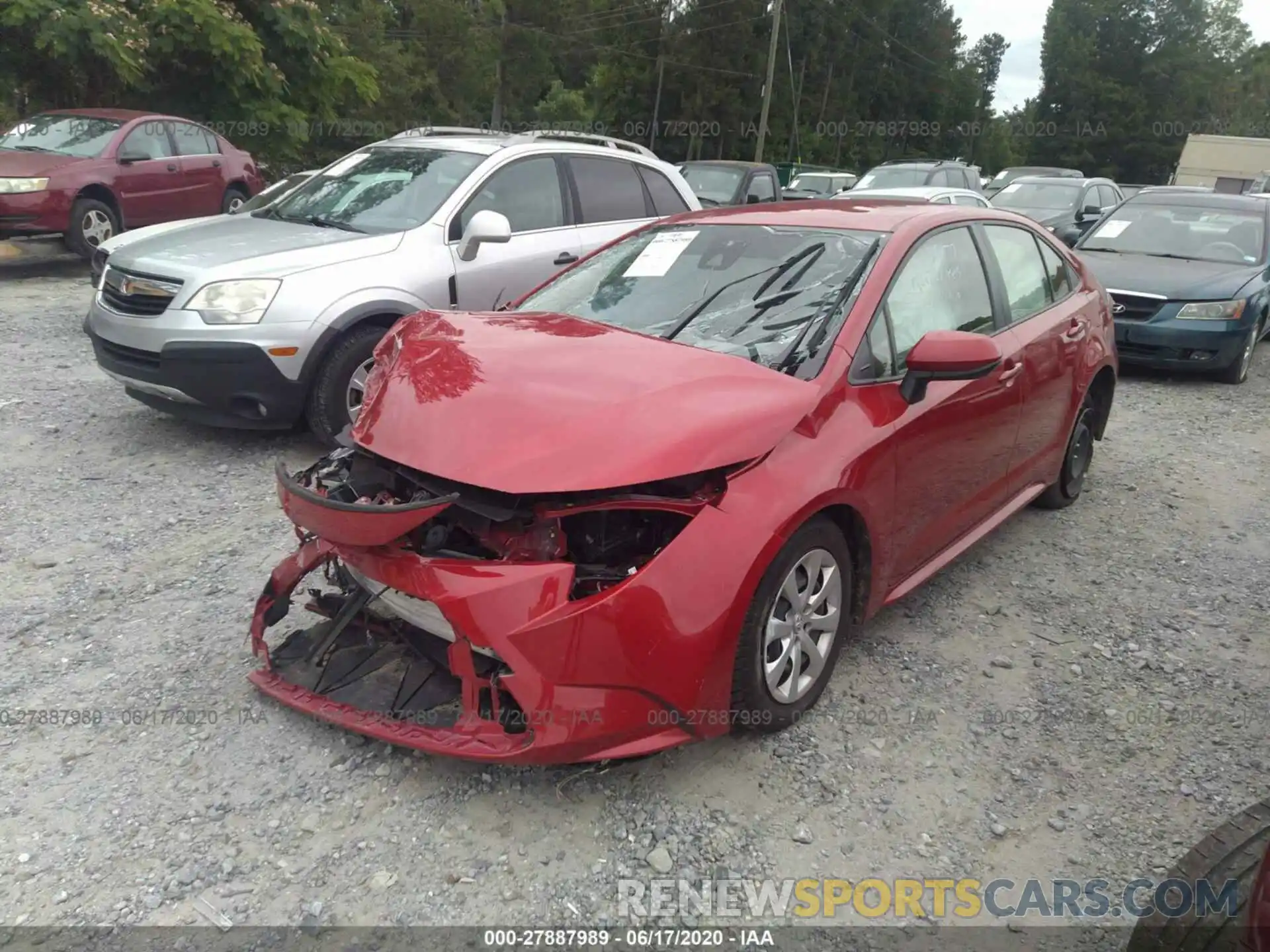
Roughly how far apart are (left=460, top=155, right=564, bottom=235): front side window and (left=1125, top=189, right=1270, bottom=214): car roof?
6.89 m

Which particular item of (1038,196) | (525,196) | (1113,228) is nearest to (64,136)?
(525,196)

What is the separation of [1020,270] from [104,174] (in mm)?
10481

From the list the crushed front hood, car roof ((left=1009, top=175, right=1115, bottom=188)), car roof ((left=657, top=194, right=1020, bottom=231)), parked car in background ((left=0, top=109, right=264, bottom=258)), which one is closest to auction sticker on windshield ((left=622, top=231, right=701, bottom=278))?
car roof ((left=657, top=194, right=1020, bottom=231))

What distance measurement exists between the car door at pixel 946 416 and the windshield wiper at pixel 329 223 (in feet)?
11.4

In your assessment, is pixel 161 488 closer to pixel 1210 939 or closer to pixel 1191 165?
pixel 1210 939

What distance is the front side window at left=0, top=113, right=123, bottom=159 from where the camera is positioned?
11.1m

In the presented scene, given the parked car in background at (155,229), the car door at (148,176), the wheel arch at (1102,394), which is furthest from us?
the car door at (148,176)

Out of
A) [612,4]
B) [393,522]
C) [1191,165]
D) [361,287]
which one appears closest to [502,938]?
[393,522]

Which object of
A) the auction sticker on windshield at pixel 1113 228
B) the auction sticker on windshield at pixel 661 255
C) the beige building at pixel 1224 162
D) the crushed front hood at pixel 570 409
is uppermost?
the beige building at pixel 1224 162

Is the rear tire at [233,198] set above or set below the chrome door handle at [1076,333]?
below

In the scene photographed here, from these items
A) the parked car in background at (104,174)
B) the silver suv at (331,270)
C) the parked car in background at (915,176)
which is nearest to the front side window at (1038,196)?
the parked car in background at (915,176)

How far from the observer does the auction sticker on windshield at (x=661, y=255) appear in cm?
389

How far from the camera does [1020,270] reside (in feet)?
14.6

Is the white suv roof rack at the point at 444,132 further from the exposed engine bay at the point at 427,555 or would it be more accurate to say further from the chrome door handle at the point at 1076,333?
the exposed engine bay at the point at 427,555
